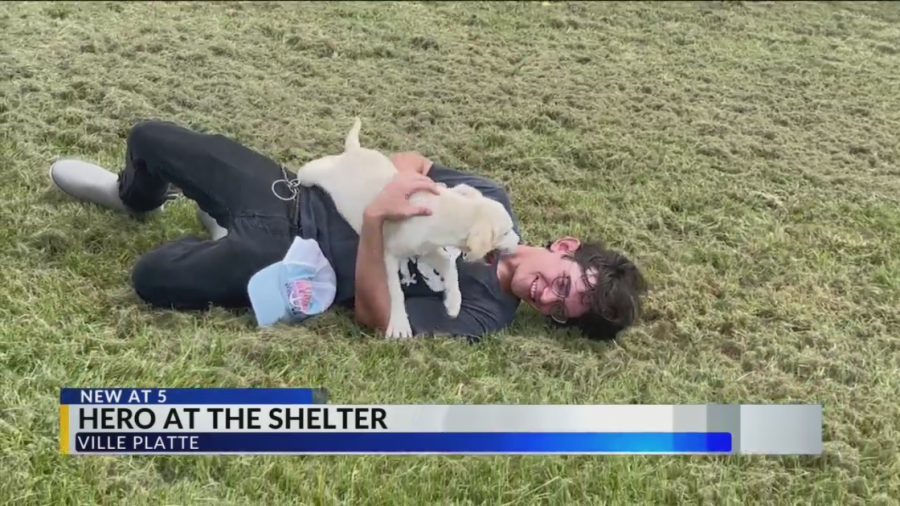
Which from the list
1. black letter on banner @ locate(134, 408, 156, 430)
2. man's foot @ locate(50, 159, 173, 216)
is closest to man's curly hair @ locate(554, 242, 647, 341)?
black letter on banner @ locate(134, 408, 156, 430)

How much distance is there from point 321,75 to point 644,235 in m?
1.39

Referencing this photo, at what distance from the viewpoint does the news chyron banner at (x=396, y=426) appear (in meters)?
1.38

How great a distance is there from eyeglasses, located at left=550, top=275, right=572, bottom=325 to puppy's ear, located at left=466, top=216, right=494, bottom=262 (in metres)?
0.28

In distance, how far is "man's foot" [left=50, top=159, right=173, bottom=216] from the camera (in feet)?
6.54

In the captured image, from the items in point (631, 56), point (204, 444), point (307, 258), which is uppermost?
point (631, 56)

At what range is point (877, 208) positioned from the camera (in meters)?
2.36

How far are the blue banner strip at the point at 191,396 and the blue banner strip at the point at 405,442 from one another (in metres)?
0.08

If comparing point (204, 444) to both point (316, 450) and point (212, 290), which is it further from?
point (212, 290)

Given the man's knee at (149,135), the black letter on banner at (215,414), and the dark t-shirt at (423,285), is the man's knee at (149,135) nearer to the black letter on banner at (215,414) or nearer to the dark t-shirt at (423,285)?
the dark t-shirt at (423,285)

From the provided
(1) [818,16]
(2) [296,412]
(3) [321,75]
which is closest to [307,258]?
(2) [296,412]

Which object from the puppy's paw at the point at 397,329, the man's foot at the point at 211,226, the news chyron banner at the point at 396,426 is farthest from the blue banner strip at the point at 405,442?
the man's foot at the point at 211,226

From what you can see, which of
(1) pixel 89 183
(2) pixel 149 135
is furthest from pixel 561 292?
(1) pixel 89 183

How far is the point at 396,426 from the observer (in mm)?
1471

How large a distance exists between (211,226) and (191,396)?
0.60m
